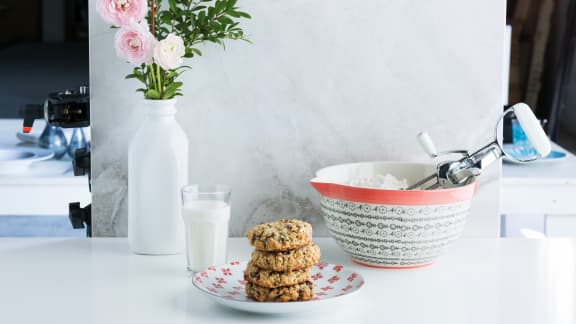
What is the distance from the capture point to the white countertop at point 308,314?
1.09 metres

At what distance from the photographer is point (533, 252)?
139 cm

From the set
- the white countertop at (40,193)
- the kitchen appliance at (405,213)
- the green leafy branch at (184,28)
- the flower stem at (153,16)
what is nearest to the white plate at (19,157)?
the white countertop at (40,193)

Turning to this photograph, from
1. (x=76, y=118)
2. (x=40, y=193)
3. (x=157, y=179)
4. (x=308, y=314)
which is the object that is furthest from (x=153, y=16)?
(x=40, y=193)

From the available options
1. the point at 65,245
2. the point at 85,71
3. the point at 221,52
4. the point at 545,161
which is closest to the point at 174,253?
the point at 65,245

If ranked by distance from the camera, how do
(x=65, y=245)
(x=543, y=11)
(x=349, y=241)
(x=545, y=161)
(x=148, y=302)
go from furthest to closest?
(x=543, y=11) < (x=545, y=161) < (x=65, y=245) < (x=349, y=241) < (x=148, y=302)

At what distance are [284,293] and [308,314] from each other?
0.04 m

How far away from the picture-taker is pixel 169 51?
4.18 ft

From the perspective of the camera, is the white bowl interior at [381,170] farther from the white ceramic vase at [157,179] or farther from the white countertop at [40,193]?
the white countertop at [40,193]

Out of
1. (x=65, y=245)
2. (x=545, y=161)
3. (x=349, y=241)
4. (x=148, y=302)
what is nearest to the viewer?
(x=148, y=302)

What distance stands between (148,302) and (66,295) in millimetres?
117

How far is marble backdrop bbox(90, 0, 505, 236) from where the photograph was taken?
4.82 ft

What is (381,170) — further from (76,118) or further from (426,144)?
(76,118)

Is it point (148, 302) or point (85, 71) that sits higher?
point (85, 71)

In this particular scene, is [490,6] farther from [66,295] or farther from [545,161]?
[545,161]
